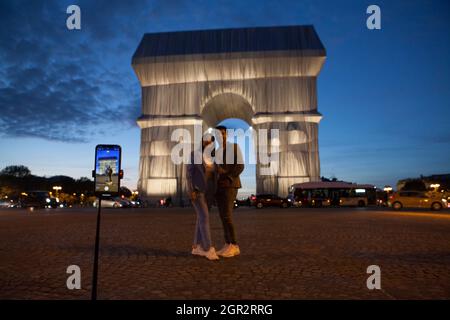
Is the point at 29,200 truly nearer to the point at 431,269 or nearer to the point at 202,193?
the point at 202,193

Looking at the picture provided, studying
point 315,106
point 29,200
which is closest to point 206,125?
point 315,106

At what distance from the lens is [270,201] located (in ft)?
120

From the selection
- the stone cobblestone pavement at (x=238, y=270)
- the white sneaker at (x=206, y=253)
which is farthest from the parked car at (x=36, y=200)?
the white sneaker at (x=206, y=253)

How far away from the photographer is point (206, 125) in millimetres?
44125

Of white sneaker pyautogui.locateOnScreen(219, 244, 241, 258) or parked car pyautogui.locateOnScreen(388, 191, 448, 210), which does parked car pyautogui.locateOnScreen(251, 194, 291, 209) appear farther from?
white sneaker pyautogui.locateOnScreen(219, 244, 241, 258)

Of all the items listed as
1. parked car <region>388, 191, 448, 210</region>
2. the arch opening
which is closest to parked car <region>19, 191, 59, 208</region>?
Answer: the arch opening

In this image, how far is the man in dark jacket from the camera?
19.7ft

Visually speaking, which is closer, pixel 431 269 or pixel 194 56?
pixel 431 269

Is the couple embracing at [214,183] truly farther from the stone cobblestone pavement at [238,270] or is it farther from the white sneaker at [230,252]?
the stone cobblestone pavement at [238,270]

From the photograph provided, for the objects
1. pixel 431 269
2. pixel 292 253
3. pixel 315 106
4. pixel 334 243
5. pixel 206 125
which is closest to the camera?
pixel 431 269

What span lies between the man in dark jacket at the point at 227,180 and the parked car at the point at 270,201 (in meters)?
30.4

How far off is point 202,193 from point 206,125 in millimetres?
38205

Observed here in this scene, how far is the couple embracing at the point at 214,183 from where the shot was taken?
6016 mm

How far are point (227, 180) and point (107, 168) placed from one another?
2.34m
